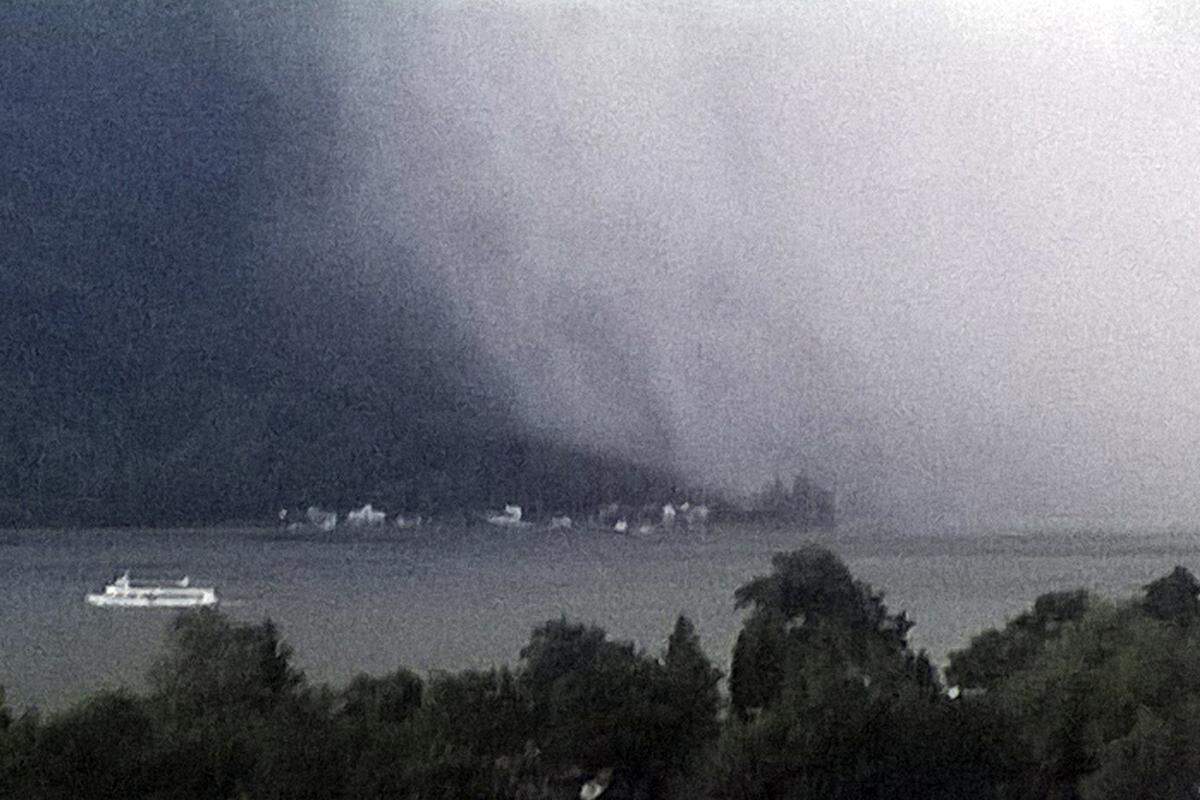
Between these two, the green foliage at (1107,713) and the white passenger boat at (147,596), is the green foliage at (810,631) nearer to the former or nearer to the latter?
the green foliage at (1107,713)

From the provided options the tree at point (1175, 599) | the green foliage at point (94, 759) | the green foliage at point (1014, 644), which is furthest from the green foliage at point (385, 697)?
the tree at point (1175, 599)

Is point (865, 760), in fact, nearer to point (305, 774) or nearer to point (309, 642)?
point (305, 774)

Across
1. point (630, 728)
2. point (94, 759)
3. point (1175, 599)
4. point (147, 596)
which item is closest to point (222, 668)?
point (630, 728)

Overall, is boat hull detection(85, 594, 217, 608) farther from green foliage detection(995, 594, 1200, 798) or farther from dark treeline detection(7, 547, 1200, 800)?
green foliage detection(995, 594, 1200, 798)

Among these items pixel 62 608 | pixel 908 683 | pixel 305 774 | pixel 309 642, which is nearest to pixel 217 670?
pixel 305 774

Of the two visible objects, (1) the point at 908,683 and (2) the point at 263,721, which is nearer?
(2) the point at 263,721
